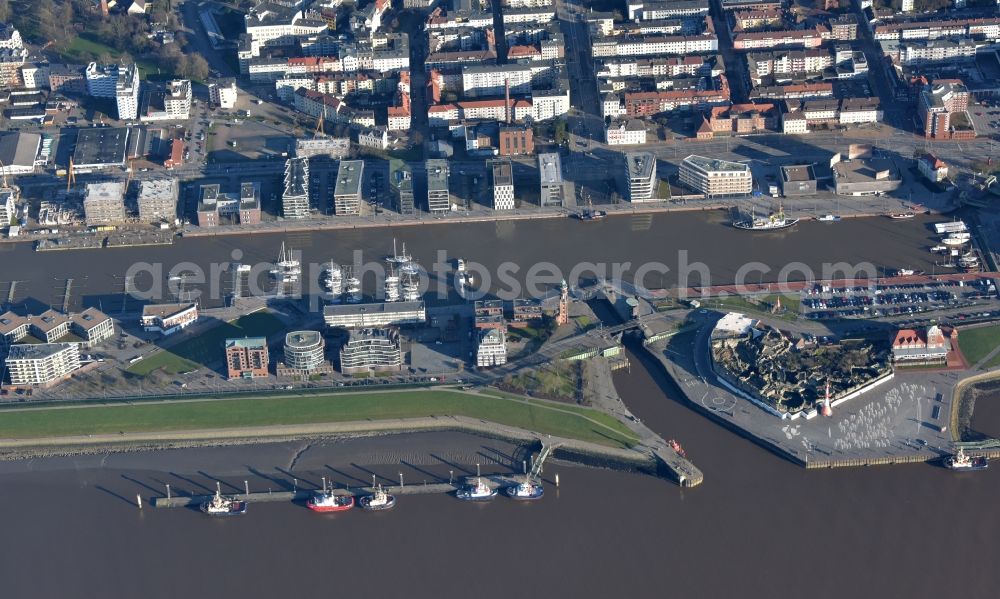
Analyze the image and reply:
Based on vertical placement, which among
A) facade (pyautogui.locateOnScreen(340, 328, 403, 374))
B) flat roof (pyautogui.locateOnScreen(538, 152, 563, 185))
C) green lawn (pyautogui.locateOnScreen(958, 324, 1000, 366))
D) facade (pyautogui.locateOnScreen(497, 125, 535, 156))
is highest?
facade (pyautogui.locateOnScreen(497, 125, 535, 156))

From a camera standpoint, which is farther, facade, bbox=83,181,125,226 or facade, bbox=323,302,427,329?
facade, bbox=83,181,125,226

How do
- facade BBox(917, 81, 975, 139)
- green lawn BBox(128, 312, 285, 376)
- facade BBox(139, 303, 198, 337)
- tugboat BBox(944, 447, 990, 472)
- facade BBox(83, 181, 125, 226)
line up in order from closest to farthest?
tugboat BBox(944, 447, 990, 472)
green lawn BBox(128, 312, 285, 376)
facade BBox(139, 303, 198, 337)
facade BBox(83, 181, 125, 226)
facade BBox(917, 81, 975, 139)

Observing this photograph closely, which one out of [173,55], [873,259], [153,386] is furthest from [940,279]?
[173,55]

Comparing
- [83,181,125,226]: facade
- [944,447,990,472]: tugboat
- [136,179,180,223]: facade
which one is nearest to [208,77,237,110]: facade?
[136,179,180,223]: facade

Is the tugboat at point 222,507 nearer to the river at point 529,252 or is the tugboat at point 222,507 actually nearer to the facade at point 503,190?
the river at point 529,252

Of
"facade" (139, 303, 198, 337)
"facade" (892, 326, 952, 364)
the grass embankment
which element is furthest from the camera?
"facade" (139, 303, 198, 337)

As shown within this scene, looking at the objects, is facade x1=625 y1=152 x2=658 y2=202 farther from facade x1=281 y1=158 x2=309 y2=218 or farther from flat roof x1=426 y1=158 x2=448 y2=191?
facade x1=281 y1=158 x2=309 y2=218
